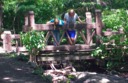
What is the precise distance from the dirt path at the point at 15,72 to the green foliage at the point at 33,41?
0.55 m

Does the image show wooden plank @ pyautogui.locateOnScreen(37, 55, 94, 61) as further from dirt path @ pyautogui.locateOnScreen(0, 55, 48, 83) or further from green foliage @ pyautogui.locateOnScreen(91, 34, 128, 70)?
dirt path @ pyautogui.locateOnScreen(0, 55, 48, 83)

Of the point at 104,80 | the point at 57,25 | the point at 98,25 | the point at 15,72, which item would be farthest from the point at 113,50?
the point at 15,72

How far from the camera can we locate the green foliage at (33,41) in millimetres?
10750

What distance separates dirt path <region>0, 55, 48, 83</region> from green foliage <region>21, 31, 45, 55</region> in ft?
1.80

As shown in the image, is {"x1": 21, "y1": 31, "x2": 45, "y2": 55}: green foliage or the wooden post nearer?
{"x1": 21, "y1": 31, "x2": 45, "y2": 55}: green foliage

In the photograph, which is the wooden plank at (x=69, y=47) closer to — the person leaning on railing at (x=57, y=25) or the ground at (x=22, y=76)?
the person leaning on railing at (x=57, y=25)

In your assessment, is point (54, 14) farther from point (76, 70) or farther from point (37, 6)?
point (76, 70)

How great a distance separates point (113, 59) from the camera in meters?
11.4

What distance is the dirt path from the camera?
334 inches

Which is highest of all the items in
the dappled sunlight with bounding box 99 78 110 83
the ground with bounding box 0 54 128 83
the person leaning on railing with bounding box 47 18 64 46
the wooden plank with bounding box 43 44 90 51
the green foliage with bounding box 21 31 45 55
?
the person leaning on railing with bounding box 47 18 64 46

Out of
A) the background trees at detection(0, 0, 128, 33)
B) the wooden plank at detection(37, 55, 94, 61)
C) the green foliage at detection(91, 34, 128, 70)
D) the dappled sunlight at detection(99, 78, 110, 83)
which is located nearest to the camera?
the dappled sunlight at detection(99, 78, 110, 83)

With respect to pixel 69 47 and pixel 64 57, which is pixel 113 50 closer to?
pixel 69 47

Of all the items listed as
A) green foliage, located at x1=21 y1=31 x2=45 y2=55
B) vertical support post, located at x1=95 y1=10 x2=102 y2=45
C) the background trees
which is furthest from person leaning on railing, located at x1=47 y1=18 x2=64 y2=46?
the background trees

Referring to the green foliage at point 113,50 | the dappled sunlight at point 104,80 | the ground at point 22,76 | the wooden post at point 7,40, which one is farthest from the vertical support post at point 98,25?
the wooden post at point 7,40
